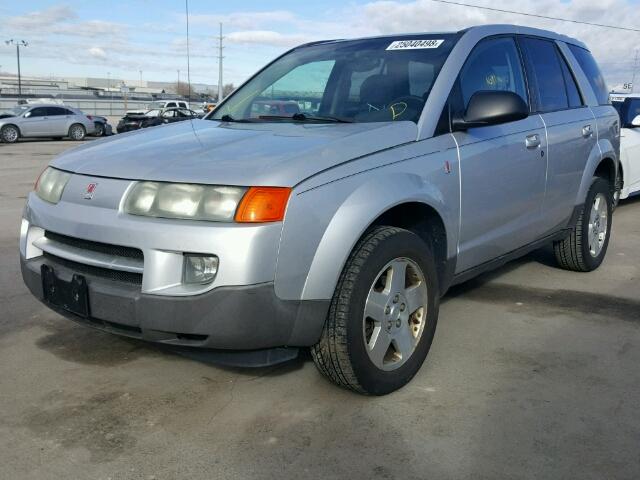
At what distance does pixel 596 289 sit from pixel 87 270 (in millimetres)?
3815

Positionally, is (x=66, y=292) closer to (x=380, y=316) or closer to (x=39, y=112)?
(x=380, y=316)

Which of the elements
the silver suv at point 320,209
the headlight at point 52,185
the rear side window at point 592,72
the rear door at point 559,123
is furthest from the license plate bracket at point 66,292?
the rear side window at point 592,72

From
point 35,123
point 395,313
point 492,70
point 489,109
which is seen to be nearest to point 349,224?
point 395,313

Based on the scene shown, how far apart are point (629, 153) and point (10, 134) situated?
22220mm

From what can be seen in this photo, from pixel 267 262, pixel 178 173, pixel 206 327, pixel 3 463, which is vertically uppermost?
pixel 178 173

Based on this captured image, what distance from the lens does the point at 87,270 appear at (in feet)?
9.43

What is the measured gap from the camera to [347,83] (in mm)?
3986

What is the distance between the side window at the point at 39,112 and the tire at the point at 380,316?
82.1ft

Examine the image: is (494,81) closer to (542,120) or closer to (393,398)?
(542,120)

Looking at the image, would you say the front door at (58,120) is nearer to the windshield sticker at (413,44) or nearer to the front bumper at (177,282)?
the windshield sticker at (413,44)

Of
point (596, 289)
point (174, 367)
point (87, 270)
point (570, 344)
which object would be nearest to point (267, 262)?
point (87, 270)

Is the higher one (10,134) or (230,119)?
(230,119)

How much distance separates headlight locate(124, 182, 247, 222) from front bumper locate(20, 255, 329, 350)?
0.31 meters

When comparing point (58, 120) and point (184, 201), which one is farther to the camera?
point (58, 120)
